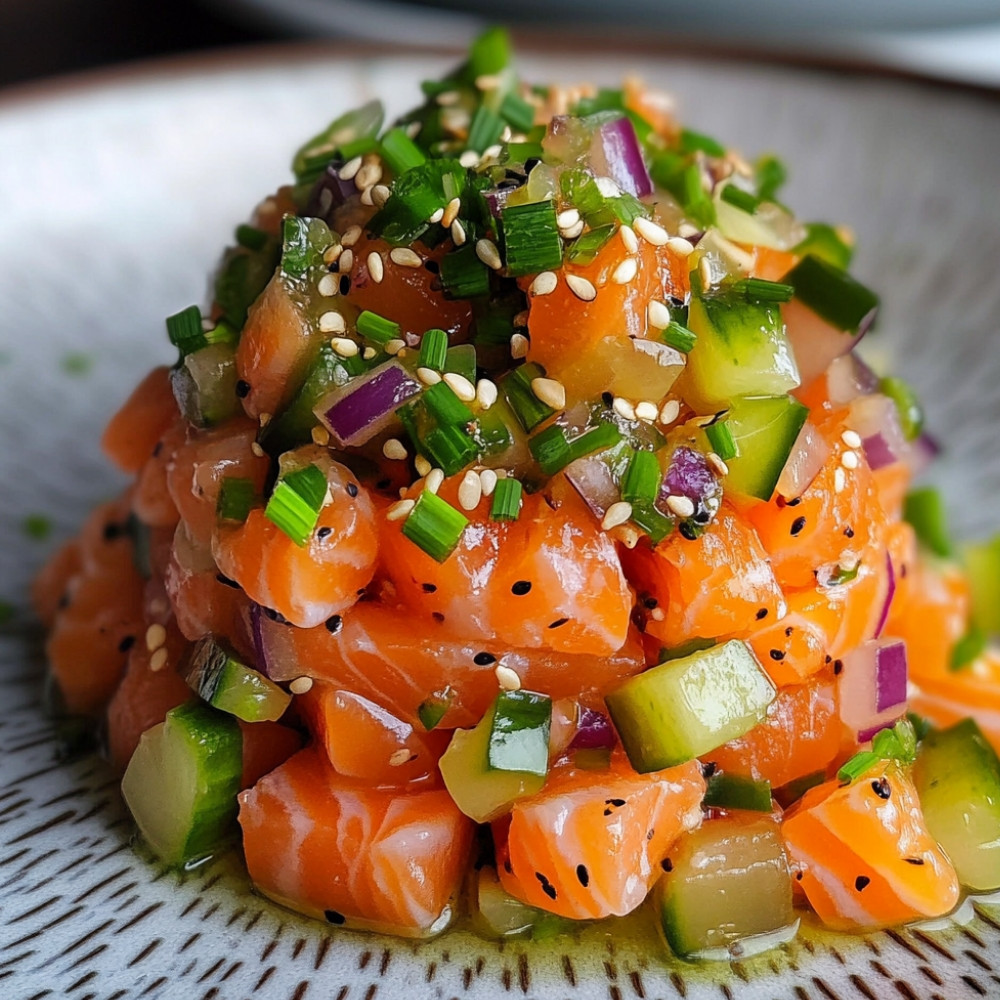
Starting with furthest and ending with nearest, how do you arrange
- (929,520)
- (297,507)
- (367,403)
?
(929,520) < (367,403) < (297,507)

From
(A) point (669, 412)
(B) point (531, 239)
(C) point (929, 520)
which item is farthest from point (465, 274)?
(C) point (929, 520)

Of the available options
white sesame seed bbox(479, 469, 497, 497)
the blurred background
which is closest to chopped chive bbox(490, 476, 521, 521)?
white sesame seed bbox(479, 469, 497, 497)

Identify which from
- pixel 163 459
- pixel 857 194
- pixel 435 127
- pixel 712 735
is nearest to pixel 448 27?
pixel 857 194

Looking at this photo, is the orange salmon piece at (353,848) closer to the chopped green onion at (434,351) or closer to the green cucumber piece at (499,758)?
the green cucumber piece at (499,758)

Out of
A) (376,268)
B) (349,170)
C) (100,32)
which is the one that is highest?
(349,170)

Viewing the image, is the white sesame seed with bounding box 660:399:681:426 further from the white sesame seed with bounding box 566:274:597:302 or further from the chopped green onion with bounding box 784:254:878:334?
the chopped green onion with bounding box 784:254:878:334

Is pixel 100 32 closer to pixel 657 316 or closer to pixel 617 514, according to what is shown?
pixel 657 316
